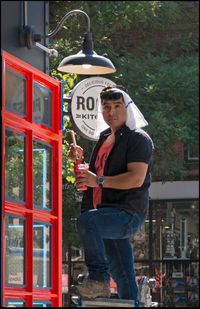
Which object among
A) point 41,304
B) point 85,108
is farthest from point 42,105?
point 85,108

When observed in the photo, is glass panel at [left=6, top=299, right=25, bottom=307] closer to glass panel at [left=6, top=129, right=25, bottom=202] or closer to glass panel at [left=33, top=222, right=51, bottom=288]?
glass panel at [left=33, top=222, right=51, bottom=288]

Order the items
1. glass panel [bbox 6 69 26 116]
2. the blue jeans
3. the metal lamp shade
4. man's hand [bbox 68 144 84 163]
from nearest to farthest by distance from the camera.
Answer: glass panel [bbox 6 69 26 116] < the blue jeans < man's hand [bbox 68 144 84 163] < the metal lamp shade

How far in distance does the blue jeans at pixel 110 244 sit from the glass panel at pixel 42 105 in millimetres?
699

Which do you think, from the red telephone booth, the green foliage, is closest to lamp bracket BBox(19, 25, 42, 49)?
the red telephone booth

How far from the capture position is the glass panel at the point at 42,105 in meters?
6.23

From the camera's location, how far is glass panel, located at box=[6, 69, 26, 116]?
5.61 meters

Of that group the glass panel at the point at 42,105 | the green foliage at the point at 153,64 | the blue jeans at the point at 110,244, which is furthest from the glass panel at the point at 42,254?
the green foliage at the point at 153,64

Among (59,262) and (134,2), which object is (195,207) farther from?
(59,262)

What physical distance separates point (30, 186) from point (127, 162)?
614mm

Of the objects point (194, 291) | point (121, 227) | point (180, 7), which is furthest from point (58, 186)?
point (194, 291)

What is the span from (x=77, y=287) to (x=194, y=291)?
17.5m

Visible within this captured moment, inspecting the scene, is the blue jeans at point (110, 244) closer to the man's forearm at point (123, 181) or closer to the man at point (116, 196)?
the man at point (116, 196)

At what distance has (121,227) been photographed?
20.2 ft

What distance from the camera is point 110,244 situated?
631 centimetres
